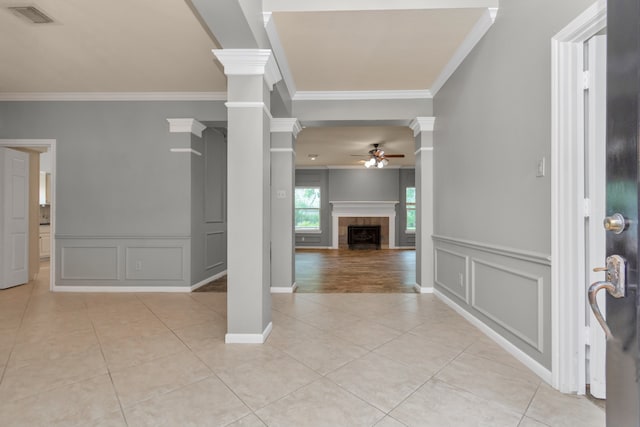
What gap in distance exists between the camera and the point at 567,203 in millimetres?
1819

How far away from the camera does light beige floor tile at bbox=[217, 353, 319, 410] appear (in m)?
1.83

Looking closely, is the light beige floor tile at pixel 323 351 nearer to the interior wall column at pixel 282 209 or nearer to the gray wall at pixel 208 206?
the interior wall column at pixel 282 209

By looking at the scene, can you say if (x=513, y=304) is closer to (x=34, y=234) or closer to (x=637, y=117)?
(x=637, y=117)

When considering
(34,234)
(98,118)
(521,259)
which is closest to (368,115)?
(521,259)

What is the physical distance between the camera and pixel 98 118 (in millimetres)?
4344

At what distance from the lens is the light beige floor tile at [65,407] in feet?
5.27

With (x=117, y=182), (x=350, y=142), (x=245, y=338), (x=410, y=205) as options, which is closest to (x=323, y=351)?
(x=245, y=338)

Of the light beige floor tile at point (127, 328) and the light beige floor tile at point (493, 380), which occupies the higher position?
the light beige floor tile at point (493, 380)

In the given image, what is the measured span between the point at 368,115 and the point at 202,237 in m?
2.97

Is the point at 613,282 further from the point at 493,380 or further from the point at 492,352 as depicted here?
the point at 492,352

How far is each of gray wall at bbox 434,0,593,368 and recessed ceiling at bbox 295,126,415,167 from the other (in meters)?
2.58

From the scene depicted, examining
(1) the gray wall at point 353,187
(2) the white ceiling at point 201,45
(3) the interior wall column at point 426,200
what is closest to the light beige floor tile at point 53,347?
(2) the white ceiling at point 201,45

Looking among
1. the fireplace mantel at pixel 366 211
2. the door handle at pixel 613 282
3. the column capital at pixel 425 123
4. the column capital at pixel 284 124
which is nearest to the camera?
the door handle at pixel 613 282

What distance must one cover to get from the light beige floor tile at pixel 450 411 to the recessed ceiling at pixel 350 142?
15.2 feet
